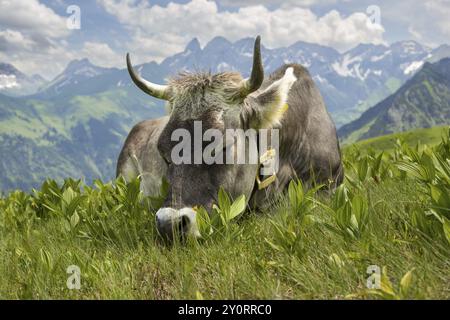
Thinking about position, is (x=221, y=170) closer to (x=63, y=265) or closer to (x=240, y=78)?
(x=240, y=78)

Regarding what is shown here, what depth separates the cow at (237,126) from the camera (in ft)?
16.6

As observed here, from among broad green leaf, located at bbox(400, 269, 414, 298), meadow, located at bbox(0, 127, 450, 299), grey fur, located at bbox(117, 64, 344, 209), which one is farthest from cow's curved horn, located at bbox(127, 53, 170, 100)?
broad green leaf, located at bbox(400, 269, 414, 298)

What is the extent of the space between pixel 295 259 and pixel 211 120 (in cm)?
240

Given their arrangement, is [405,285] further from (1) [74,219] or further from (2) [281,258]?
(1) [74,219]

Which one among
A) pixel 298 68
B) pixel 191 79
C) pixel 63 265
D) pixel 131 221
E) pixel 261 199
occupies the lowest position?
pixel 63 265

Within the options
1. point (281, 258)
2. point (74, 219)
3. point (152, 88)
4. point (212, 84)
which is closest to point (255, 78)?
point (212, 84)

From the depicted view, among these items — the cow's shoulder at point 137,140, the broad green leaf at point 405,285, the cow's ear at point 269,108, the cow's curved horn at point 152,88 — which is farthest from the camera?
the cow's shoulder at point 137,140

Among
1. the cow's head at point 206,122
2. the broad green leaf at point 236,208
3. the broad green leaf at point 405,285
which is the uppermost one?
the cow's head at point 206,122

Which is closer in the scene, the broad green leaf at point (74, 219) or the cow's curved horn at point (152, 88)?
the broad green leaf at point (74, 219)

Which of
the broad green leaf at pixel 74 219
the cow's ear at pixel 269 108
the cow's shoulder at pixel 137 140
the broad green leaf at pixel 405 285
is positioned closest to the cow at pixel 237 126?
the cow's ear at pixel 269 108

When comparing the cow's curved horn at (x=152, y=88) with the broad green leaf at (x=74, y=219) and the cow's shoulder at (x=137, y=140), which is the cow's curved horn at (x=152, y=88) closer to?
the broad green leaf at (x=74, y=219)

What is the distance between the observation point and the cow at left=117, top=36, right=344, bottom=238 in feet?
16.6
